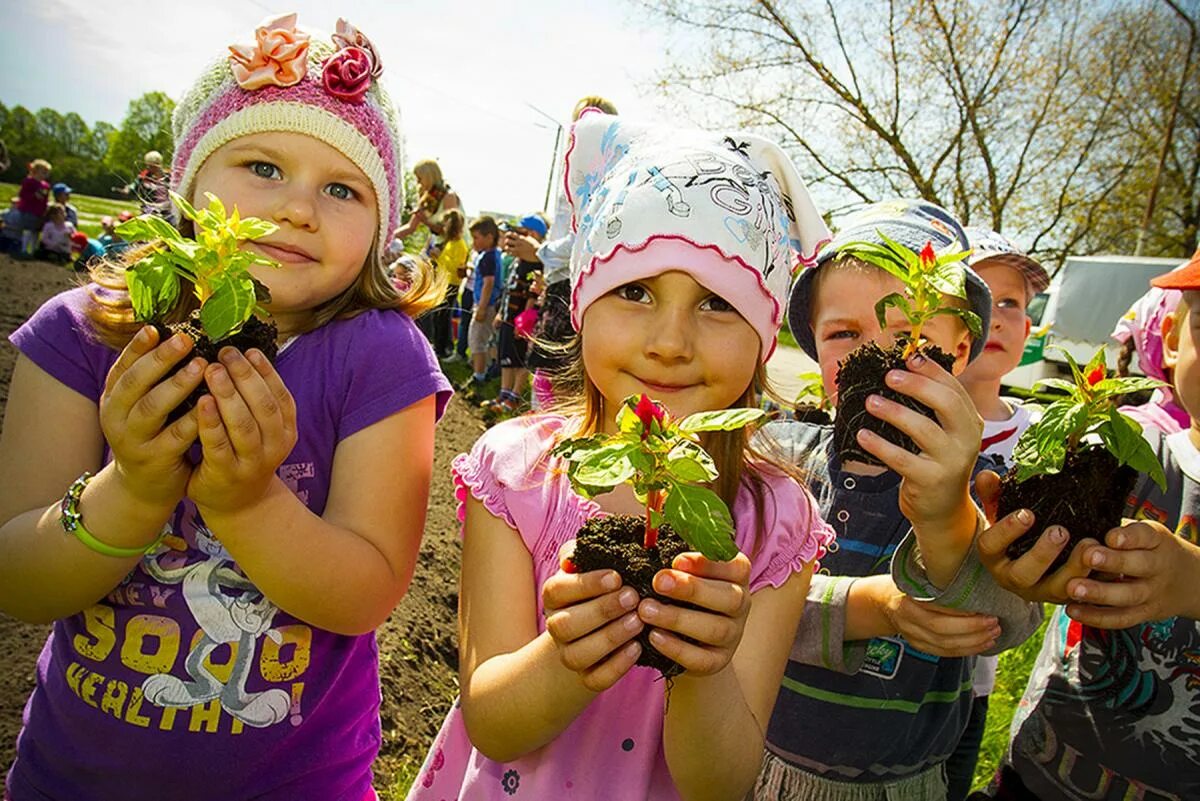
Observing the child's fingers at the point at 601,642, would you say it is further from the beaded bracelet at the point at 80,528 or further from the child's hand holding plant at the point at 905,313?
the beaded bracelet at the point at 80,528

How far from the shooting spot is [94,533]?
4.73 ft

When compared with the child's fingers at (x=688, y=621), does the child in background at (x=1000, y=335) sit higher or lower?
higher

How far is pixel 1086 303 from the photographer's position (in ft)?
57.1

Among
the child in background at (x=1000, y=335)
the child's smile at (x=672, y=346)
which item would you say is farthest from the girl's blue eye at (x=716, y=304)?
the child in background at (x=1000, y=335)

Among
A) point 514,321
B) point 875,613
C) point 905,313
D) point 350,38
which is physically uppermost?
point 350,38

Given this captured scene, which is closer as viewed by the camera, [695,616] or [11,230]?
[695,616]

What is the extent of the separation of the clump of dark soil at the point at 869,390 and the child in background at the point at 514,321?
7.11m

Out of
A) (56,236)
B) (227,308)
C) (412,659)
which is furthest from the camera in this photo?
(56,236)

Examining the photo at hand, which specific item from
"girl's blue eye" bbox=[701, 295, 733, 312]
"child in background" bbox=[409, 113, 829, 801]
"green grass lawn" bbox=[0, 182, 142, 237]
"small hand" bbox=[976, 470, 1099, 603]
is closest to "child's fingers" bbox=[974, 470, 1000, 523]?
"small hand" bbox=[976, 470, 1099, 603]

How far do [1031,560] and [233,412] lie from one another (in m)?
1.55

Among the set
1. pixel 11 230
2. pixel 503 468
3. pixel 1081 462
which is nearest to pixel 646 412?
pixel 503 468

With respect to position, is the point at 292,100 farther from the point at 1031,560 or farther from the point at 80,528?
the point at 1031,560

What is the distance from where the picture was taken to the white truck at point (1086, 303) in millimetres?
16062

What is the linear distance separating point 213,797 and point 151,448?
818mm
